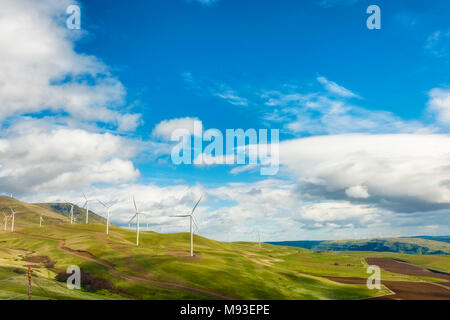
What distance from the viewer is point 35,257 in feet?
570

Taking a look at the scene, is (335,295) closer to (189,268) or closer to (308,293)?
(308,293)

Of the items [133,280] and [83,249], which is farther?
[83,249]

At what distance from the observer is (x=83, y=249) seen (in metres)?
184

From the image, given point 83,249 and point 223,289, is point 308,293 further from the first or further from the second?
point 83,249

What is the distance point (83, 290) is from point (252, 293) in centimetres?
5783
